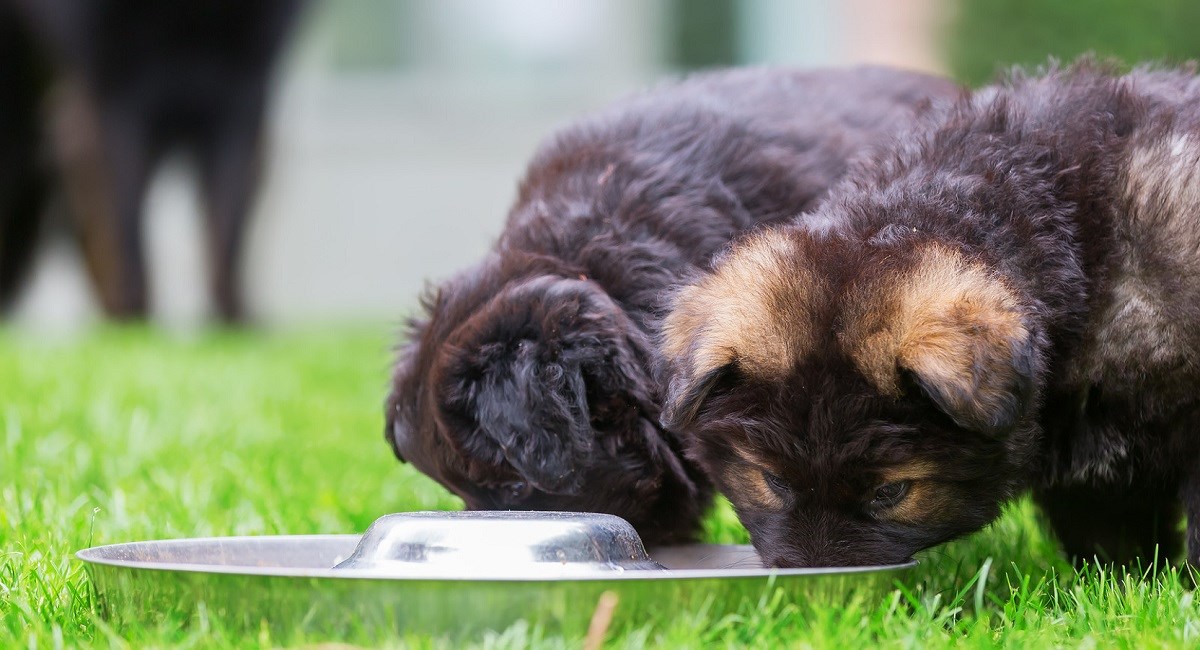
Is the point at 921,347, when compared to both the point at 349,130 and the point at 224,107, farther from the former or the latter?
the point at 349,130

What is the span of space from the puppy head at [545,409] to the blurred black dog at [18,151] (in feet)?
16.7

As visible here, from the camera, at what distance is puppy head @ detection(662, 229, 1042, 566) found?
2107mm

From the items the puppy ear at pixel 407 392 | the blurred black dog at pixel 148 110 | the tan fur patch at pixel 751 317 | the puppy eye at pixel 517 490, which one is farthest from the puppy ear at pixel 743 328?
the blurred black dog at pixel 148 110

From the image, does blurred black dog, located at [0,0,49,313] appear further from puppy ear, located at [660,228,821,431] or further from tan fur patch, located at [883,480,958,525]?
tan fur patch, located at [883,480,958,525]

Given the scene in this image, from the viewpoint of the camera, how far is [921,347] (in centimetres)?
206

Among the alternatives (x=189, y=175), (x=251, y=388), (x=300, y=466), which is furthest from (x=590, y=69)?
(x=300, y=466)

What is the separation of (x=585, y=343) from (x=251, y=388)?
2621 mm

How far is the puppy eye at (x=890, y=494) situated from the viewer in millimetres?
2238

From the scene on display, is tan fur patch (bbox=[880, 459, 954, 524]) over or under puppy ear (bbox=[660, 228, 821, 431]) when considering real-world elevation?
under

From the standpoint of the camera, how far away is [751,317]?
2.31 meters

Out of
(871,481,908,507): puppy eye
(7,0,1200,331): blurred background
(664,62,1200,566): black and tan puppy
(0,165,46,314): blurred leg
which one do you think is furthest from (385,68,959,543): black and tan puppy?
(7,0,1200,331): blurred background

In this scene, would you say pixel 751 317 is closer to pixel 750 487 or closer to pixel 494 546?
pixel 750 487

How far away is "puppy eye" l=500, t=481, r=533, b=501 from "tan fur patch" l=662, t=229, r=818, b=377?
0.41 m

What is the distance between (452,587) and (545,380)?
0.82 metres
